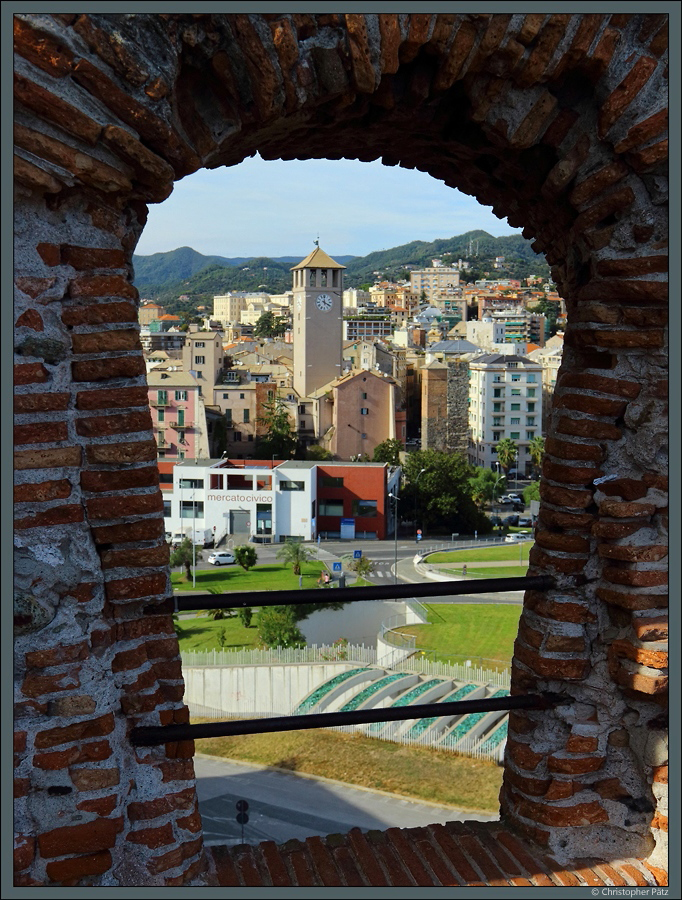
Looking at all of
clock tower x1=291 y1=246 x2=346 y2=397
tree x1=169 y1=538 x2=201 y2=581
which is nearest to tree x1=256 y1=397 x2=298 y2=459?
clock tower x1=291 y1=246 x2=346 y2=397

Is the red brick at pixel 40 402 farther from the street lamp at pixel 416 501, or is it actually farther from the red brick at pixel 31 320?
the street lamp at pixel 416 501

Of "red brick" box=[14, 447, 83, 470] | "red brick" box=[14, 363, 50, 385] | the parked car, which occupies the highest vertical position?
"red brick" box=[14, 363, 50, 385]

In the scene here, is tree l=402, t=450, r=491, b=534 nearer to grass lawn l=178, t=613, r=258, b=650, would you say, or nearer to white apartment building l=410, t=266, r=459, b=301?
grass lawn l=178, t=613, r=258, b=650

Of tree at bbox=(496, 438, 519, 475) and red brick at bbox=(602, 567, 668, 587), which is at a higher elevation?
tree at bbox=(496, 438, 519, 475)

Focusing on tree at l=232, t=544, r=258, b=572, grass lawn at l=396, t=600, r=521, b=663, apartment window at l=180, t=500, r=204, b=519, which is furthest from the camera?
apartment window at l=180, t=500, r=204, b=519

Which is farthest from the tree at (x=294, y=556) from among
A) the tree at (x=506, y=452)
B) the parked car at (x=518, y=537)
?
the tree at (x=506, y=452)

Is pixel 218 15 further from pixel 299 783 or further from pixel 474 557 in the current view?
pixel 474 557

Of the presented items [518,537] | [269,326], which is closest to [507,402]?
[518,537]

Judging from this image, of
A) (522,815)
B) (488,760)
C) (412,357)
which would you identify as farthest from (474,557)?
(412,357)
